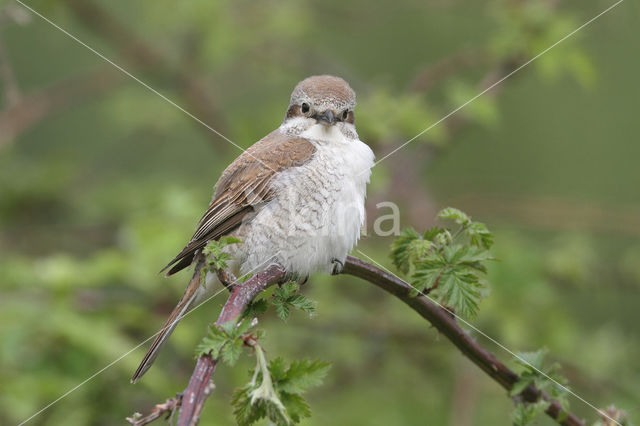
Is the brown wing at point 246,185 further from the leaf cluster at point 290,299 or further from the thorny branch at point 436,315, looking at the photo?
the leaf cluster at point 290,299

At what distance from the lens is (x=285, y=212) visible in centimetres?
263

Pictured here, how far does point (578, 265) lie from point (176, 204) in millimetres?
2445

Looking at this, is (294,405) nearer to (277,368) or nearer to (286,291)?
(277,368)

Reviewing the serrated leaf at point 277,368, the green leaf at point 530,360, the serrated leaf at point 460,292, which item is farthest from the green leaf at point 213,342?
the green leaf at point 530,360

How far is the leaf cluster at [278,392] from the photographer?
1.50 meters

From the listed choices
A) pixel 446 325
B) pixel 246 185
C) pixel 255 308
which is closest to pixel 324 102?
pixel 246 185

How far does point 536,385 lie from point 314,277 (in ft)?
6.74

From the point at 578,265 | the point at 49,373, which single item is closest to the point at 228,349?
the point at 49,373

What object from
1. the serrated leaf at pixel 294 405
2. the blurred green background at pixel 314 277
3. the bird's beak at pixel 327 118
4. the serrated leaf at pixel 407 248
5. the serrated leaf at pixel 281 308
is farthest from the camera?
the blurred green background at pixel 314 277

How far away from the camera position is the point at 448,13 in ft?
20.4

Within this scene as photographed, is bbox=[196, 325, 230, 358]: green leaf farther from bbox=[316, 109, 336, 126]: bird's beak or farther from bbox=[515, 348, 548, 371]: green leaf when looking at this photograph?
bbox=[316, 109, 336, 126]: bird's beak

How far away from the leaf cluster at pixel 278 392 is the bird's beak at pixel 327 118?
4.67 ft

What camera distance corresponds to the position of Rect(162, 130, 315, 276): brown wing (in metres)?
2.62

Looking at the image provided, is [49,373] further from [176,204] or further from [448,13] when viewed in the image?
[448,13]
